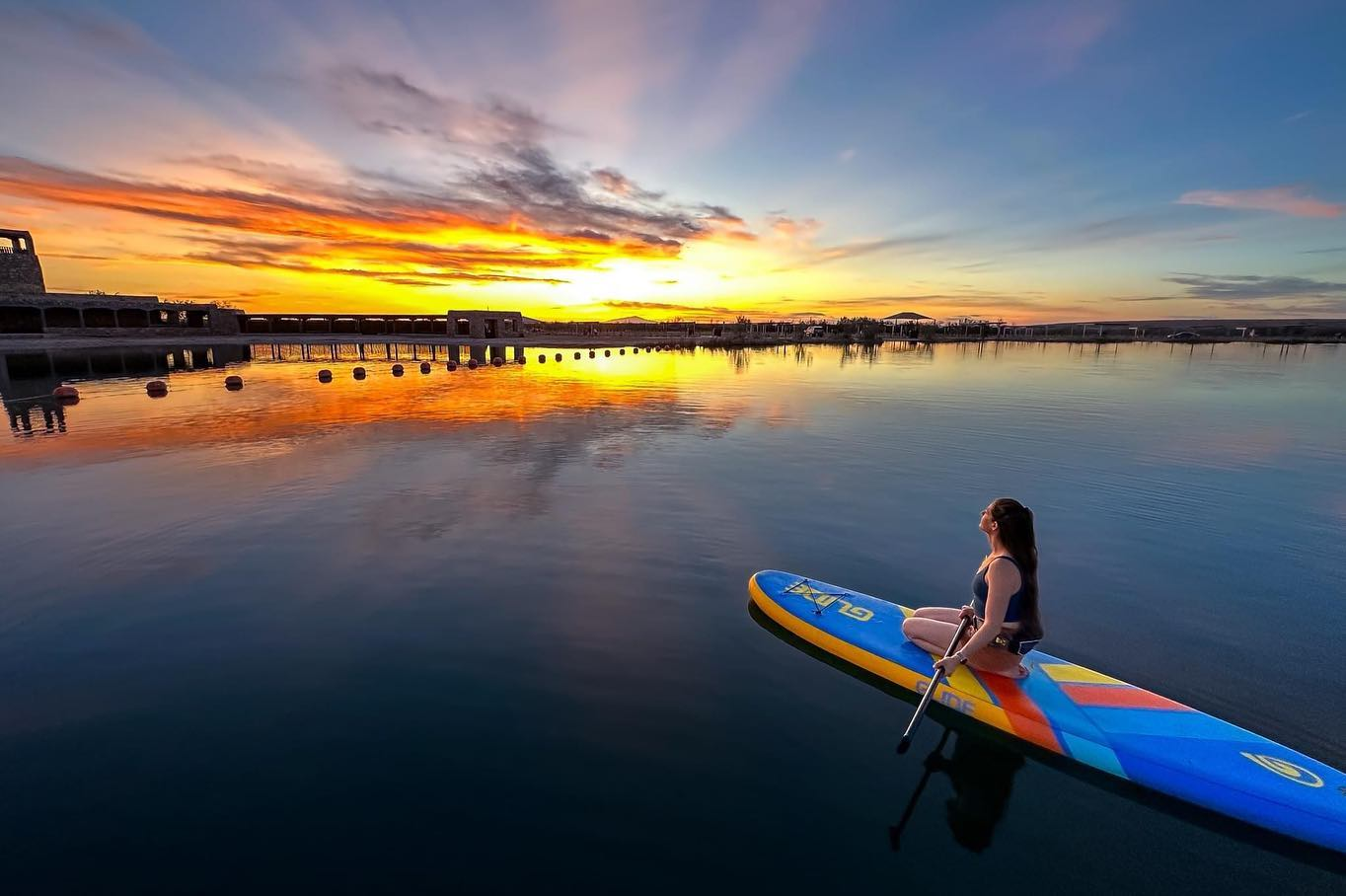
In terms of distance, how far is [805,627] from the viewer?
6.75m

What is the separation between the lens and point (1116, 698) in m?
5.29

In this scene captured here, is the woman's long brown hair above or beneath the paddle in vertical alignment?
above

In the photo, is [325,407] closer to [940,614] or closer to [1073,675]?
[940,614]

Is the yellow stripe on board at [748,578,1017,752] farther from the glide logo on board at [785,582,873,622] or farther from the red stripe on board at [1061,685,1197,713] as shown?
the red stripe on board at [1061,685,1197,713]

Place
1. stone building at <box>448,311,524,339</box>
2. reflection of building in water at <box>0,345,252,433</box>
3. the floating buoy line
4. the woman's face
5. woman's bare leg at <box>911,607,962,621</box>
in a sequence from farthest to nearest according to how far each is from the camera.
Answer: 1. stone building at <box>448,311,524,339</box>
2. the floating buoy line
3. reflection of building in water at <box>0,345,252,433</box>
4. woman's bare leg at <box>911,607,962,621</box>
5. the woman's face

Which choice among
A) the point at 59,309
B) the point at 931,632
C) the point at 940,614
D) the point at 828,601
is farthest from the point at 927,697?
the point at 59,309

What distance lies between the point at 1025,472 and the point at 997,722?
Answer: 11157 millimetres

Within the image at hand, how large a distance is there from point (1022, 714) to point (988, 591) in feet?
4.16

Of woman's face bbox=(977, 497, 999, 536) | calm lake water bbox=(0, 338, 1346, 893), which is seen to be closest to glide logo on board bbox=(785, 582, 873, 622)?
calm lake water bbox=(0, 338, 1346, 893)

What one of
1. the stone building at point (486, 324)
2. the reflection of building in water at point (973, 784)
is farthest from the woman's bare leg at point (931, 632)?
the stone building at point (486, 324)

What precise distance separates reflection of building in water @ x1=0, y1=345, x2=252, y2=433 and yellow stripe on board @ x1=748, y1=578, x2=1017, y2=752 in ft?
79.8

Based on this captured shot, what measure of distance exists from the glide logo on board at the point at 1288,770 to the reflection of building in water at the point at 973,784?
5.69 feet

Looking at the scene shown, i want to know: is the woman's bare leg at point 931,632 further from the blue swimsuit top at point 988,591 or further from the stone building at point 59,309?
the stone building at point 59,309

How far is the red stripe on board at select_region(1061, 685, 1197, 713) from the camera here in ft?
17.0
